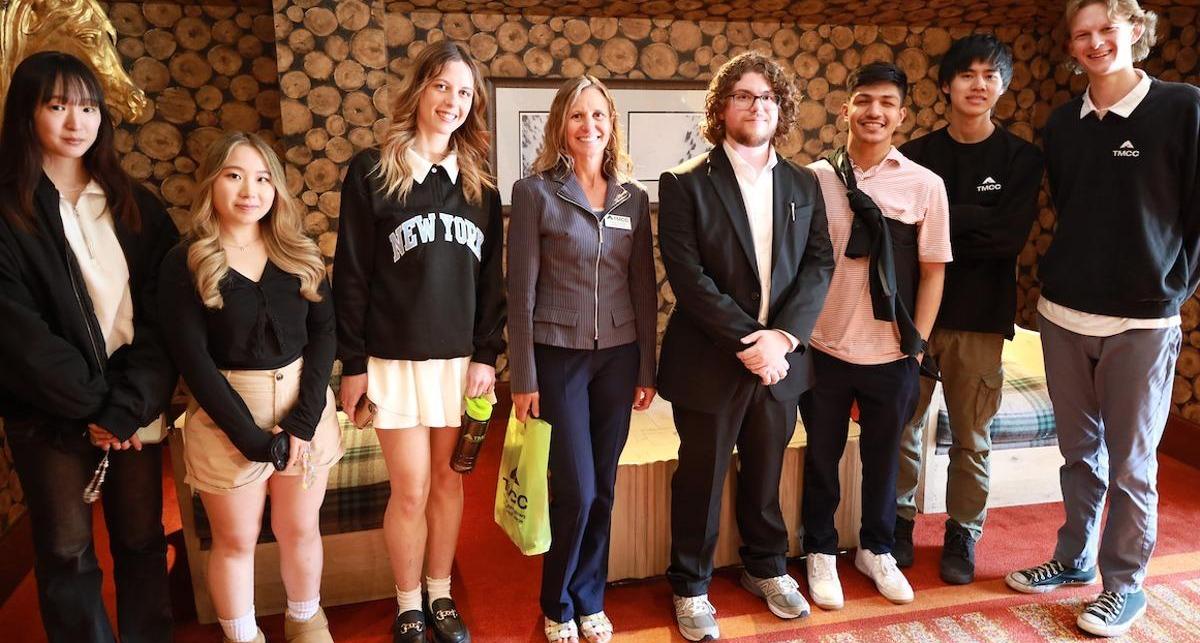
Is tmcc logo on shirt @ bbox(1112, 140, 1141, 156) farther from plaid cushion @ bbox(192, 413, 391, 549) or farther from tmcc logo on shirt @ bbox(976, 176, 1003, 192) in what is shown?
plaid cushion @ bbox(192, 413, 391, 549)

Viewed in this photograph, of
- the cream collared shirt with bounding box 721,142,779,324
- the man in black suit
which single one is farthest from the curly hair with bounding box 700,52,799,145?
the cream collared shirt with bounding box 721,142,779,324

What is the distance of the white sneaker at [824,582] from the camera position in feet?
7.49

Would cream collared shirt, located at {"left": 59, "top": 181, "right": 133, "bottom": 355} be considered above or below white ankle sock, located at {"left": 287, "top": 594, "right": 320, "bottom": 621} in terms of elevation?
above

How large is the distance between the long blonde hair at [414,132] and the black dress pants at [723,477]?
32.9 inches

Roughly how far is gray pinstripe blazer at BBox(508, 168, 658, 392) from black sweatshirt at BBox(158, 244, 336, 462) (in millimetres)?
485

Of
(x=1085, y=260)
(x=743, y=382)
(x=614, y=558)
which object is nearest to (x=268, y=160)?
(x=743, y=382)

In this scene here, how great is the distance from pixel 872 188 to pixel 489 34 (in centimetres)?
228

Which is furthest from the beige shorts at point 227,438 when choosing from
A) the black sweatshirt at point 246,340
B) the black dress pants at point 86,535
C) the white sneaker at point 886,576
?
the white sneaker at point 886,576

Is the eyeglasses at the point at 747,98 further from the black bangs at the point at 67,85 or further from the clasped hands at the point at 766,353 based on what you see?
the black bangs at the point at 67,85

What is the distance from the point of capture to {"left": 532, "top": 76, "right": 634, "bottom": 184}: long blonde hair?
74.1 inches

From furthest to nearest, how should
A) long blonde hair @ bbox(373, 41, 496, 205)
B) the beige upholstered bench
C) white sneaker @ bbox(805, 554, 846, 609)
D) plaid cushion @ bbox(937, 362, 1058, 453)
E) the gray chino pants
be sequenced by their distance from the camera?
plaid cushion @ bbox(937, 362, 1058, 453) < the beige upholstered bench < white sneaker @ bbox(805, 554, 846, 609) < the gray chino pants < long blonde hair @ bbox(373, 41, 496, 205)

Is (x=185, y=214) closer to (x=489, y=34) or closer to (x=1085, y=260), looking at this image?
(x=489, y=34)

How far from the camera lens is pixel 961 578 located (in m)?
2.43

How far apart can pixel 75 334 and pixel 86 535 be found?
18.7 inches
